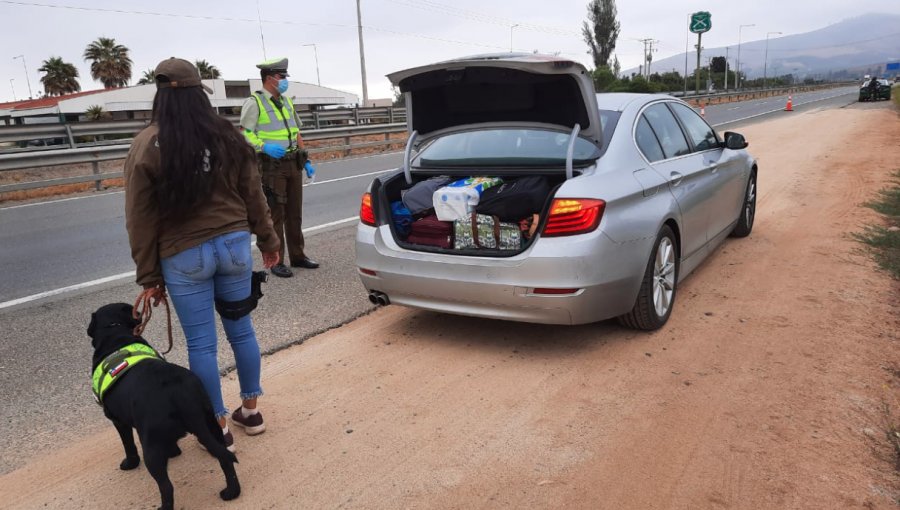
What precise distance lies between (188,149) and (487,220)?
79.2 inches

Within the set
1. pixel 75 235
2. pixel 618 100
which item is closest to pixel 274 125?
pixel 618 100

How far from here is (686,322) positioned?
4.46 metres

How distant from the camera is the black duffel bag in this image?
399cm

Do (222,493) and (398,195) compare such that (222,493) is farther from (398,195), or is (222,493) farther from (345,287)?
(345,287)

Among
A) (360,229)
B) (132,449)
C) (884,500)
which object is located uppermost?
(360,229)

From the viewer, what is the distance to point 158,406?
237cm

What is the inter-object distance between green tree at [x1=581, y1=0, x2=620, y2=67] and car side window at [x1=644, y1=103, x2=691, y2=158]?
7342cm

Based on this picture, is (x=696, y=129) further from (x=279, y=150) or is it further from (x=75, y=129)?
(x=75, y=129)

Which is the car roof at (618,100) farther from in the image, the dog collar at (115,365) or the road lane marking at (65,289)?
the road lane marking at (65,289)

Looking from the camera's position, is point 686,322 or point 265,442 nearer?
point 265,442

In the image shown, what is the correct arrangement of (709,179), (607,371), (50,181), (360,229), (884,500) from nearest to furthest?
1. (884,500)
2. (607,371)
3. (360,229)
4. (709,179)
5. (50,181)

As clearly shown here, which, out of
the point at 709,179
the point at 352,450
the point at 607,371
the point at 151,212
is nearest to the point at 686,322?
the point at 607,371

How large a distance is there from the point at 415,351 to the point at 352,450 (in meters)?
1.19

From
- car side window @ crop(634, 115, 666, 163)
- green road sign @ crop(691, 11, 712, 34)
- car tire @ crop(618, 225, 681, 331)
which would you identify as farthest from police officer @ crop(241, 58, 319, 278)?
green road sign @ crop(691, 11, 712, 34)
